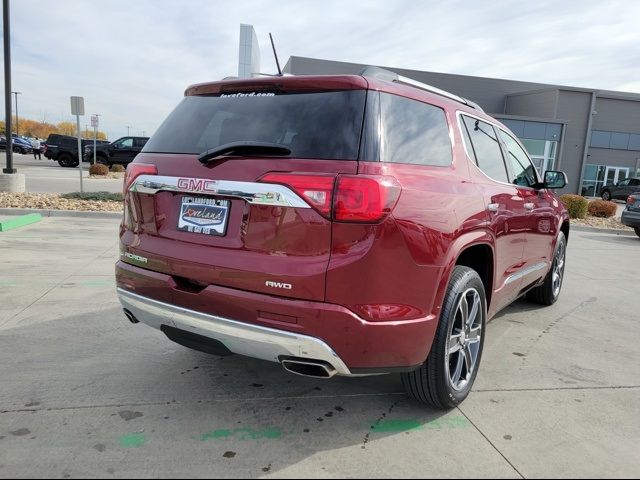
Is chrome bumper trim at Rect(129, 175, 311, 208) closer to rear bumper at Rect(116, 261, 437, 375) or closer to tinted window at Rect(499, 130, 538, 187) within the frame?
rear bumper at Rect(116, 261, 437, 375)

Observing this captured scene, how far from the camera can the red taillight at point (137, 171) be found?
2855 millimetres

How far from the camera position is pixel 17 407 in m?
2.84

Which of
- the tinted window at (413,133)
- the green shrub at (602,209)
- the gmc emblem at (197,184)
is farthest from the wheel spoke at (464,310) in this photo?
the green shrub at (602,209)

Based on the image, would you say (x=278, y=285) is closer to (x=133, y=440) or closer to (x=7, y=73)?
(x=133, y=440)

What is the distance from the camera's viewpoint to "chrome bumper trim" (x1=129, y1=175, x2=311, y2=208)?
2.36m

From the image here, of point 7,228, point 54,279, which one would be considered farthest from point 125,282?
point 7,228

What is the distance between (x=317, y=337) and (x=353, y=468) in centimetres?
66

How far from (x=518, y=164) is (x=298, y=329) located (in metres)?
2.88

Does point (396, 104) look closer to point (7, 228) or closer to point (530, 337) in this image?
point (530, 337)

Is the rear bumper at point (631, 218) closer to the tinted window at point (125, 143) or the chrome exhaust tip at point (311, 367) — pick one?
the chrome exhaust tip at point (311, 367)

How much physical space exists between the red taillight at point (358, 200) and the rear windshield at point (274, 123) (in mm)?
144

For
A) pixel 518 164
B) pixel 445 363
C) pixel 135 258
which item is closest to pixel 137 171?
pixel 135 258

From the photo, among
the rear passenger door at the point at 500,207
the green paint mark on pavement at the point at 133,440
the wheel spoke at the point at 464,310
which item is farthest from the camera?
the rear passenger door at the point at 500,207

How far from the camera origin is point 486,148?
362 cm
